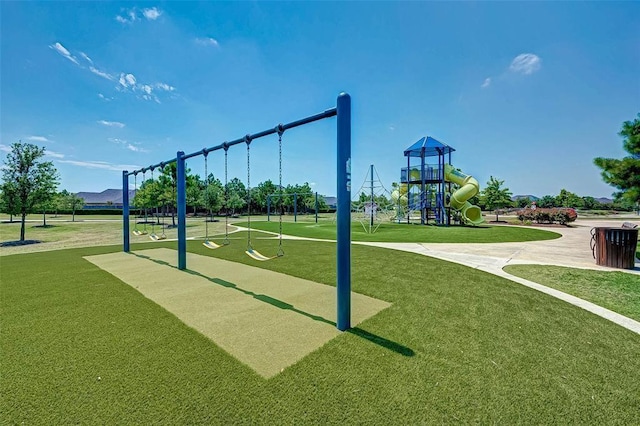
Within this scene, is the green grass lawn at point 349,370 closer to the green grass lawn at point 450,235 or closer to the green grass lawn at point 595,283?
the green grass lawn at point 595,283

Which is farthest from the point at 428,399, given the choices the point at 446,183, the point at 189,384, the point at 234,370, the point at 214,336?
the point at 446,183

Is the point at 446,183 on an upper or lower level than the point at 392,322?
upper

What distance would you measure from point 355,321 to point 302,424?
204 centimetres

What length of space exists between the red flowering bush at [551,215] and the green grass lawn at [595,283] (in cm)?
2254

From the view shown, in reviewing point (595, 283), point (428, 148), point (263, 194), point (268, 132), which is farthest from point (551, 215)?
point (263, 194)

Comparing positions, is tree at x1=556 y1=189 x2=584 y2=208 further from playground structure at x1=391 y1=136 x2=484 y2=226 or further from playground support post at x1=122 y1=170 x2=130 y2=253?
playground support post at x1=122 y1=170 x2=130 y2=253

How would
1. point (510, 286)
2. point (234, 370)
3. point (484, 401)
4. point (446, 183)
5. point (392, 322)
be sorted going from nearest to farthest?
point (484, 401)
point (234, 370)
point (392, 322)
point (510, 286)
point (446, 183)

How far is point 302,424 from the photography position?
2150mm

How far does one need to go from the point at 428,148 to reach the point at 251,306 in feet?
75.7

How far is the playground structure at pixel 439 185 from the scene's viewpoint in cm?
2353

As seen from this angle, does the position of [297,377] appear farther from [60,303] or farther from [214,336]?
[60,303]

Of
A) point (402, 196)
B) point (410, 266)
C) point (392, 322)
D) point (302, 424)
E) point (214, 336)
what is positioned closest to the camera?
point (302, 424)

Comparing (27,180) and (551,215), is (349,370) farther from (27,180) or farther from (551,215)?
(551,215)

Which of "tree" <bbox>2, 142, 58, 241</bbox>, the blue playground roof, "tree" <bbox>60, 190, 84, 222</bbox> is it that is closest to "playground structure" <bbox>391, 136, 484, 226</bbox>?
the blue playground roof
